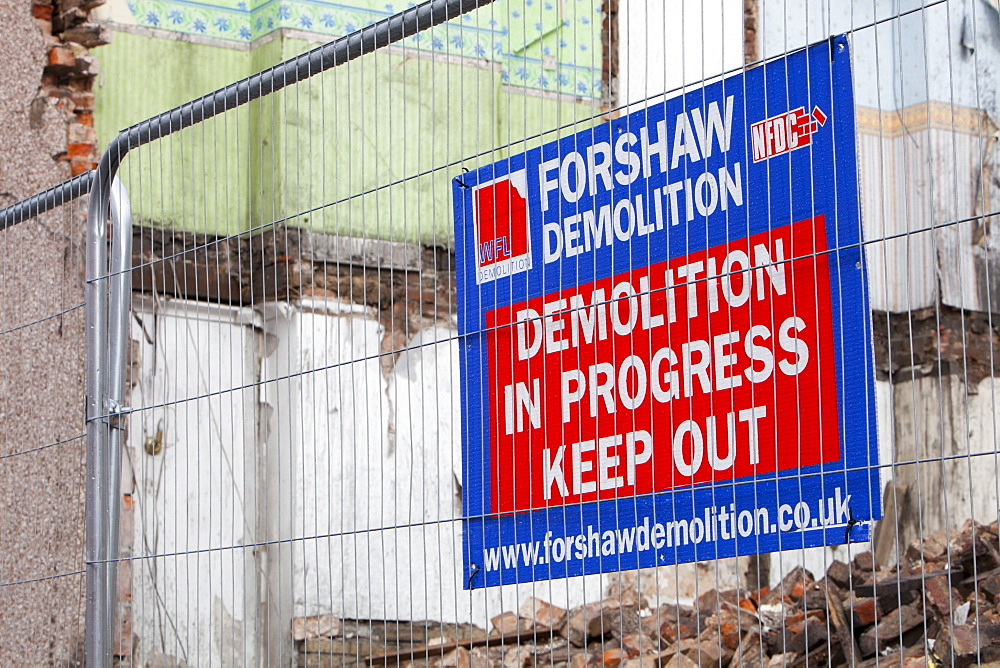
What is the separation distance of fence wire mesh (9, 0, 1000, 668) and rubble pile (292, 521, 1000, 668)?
0.09ft

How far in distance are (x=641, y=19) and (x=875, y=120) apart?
8.70ft

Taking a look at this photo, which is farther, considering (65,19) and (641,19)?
(641,19)

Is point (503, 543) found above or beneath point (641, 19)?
beneath

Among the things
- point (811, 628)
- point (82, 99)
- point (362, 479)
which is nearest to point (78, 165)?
point (82, 99)

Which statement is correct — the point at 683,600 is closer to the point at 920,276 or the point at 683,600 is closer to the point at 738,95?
the point at 920,276

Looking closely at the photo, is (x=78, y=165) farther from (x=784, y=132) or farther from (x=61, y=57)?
(x=784, y=132)

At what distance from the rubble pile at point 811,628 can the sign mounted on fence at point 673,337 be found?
129 cm

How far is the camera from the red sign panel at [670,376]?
2861 mm

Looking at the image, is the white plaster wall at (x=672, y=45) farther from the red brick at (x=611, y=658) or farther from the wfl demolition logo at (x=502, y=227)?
the wfl demolition logo at (x=502, y=227)

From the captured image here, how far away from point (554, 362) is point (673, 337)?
359mm

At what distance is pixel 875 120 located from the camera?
12117mm

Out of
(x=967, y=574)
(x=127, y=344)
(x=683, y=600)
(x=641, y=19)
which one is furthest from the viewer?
(x=641, y=19)

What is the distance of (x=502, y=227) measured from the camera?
11.6 feet

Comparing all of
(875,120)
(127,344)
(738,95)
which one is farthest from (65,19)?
(875,120)
